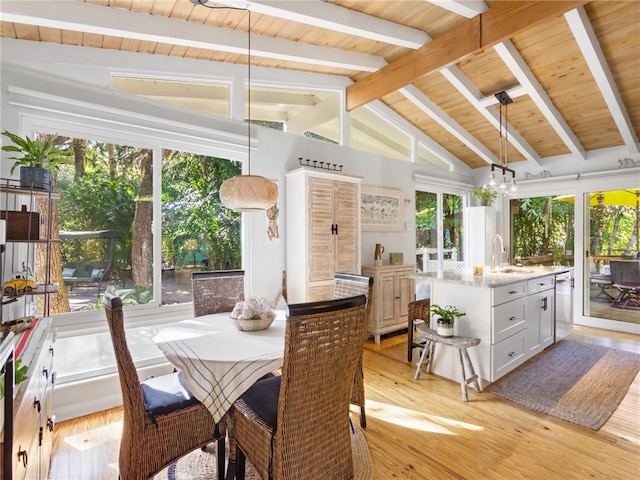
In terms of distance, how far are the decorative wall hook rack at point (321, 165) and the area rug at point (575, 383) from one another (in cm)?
287

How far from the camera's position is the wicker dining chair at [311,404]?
1.41m

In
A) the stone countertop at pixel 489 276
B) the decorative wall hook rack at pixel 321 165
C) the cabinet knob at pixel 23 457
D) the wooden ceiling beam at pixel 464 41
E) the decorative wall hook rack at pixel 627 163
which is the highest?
the wooden ceiling beam at pixel 464 41

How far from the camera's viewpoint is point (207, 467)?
204 cm

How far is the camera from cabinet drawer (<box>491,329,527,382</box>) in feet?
9.63

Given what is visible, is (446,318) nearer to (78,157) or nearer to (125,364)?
(125,364)

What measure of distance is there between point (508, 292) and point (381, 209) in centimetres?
215

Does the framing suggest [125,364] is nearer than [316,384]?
No

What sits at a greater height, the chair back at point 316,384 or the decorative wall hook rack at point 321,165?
the decorative wall hook rack at point 321,165

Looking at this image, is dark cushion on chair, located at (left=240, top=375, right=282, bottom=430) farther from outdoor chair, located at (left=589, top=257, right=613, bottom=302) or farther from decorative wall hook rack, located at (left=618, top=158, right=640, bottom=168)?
decorative wall hook rack, located at (left=618, top=158, right=640, bottom=168)

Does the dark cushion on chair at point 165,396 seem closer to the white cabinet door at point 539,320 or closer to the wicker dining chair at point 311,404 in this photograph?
the wicker dining chair at point 311,404

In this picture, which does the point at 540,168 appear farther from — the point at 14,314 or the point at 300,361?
the point at 14,314

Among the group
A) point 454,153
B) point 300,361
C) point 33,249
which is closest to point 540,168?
point 454,153

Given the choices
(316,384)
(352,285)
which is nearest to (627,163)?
(352,285)

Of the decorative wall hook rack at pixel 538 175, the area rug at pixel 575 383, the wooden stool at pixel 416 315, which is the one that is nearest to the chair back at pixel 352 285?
the wooden stool at pixel 416 315
